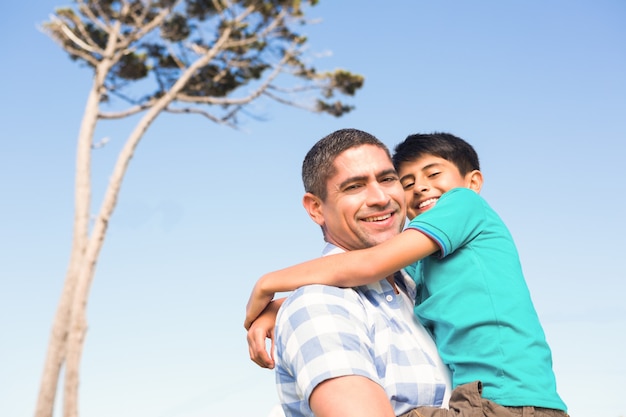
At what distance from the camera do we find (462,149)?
2.39 metres

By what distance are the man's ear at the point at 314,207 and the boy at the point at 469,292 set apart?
0.93 feet

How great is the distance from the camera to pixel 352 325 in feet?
4.76

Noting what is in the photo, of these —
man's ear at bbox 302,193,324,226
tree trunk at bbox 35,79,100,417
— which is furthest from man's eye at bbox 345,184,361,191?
tree trunk at bbox 35,79,100,417

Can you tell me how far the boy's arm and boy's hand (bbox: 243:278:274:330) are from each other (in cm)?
8

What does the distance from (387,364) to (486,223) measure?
0.52 metres

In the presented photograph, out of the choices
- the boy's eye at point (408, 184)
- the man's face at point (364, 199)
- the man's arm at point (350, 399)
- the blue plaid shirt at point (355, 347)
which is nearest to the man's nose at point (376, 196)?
the man's face at point (364, 199)

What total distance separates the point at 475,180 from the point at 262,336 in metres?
1.04

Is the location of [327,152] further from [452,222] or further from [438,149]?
[438,149]

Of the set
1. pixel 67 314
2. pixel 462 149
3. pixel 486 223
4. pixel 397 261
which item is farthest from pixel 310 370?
pixel 67 314

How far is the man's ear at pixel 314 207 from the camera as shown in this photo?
1.94m

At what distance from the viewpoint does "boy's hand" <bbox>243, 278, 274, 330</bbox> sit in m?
1.79

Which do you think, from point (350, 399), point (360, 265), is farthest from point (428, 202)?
point (350, 399)

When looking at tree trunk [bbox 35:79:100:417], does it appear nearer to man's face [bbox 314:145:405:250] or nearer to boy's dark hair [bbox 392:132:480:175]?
boy's dark hair [bbox 392:132:480:175]

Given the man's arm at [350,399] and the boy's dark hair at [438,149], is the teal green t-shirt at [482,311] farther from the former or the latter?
the boy's dark hair at [438,149]
